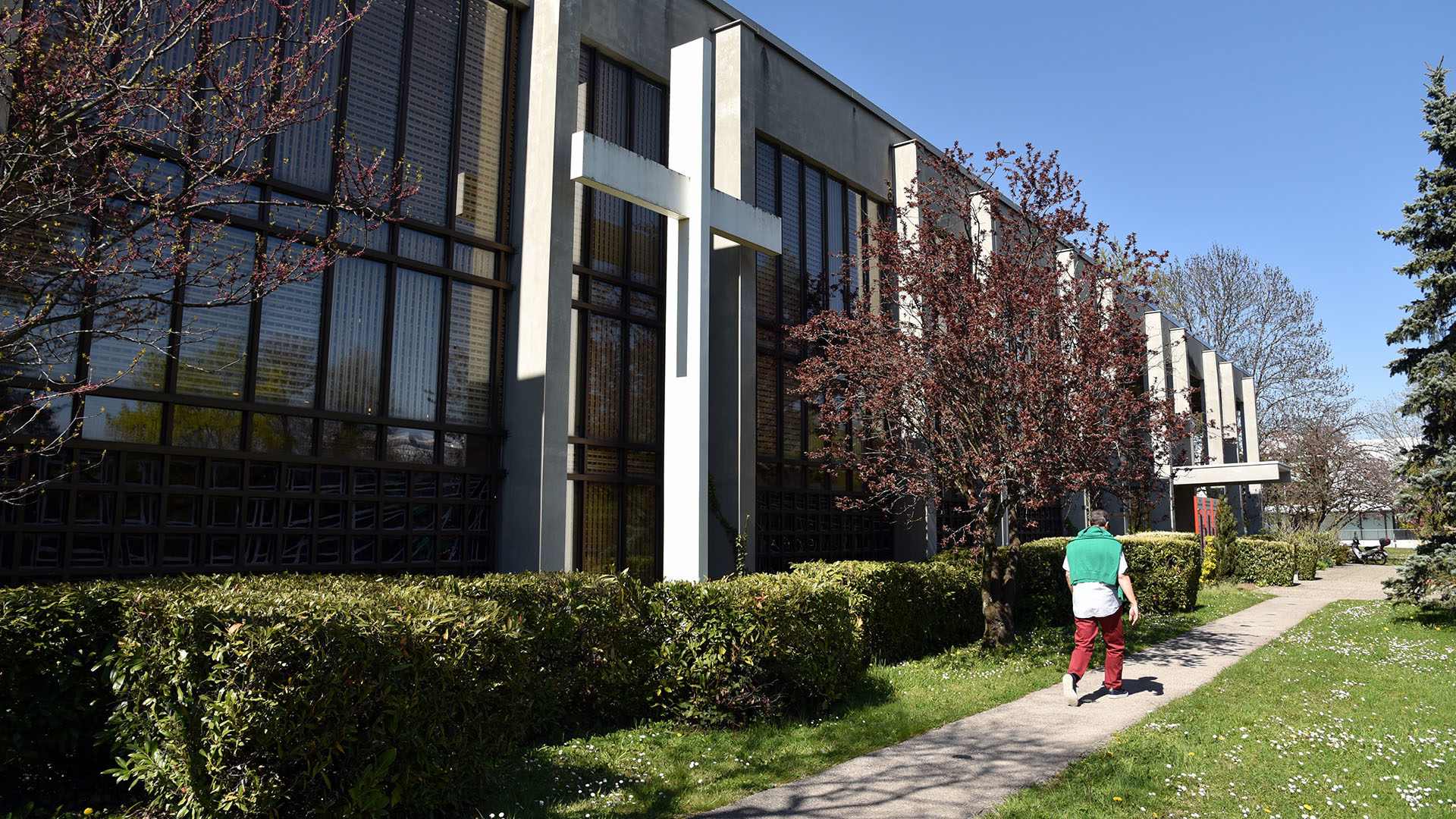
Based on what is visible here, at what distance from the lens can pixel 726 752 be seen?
6.17 meters

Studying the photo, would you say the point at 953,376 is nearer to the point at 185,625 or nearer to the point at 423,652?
the point at 423,652

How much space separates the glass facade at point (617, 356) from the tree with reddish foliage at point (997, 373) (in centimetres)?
208

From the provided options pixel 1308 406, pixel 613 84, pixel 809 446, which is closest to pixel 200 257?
pixel 613 84

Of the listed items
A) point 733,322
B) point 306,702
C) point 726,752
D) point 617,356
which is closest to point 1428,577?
point 733,322

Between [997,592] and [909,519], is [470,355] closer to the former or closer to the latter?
[997,592]

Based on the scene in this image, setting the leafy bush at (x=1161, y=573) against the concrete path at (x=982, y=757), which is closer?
the concrete path at (x=982, y=757)

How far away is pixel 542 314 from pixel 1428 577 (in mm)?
13146

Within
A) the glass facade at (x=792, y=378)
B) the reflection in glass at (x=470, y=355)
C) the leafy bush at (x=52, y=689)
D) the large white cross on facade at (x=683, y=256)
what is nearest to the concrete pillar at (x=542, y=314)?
the reflection in glass at (x=470, y=355)

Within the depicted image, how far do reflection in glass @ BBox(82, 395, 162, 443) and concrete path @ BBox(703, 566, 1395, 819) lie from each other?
534cm

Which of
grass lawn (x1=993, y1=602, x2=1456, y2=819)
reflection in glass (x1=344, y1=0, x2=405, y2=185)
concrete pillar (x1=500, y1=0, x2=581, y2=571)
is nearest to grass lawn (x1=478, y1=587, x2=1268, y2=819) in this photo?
grass lawn (x1=993, y1=602, x2=1456, y2=819)

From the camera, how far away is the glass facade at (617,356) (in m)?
10.3

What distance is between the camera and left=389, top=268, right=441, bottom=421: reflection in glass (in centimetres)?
872

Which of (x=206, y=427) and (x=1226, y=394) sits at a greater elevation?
(x=1226, y=394)

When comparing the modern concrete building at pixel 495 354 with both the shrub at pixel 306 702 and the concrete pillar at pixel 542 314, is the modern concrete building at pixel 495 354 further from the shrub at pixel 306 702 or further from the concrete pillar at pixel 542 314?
the shrub at pixel 306 702
